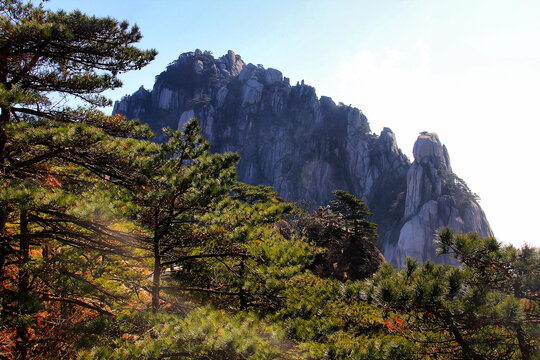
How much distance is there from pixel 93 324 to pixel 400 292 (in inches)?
190

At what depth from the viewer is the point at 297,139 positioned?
3322 inches

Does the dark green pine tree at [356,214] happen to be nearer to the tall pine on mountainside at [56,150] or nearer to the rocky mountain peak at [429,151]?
the tall pine on mountainside at [56,150]

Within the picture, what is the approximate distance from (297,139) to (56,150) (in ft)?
269

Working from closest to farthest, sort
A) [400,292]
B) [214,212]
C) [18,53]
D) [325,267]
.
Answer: [400,292] → [18,53] → [214,212] → [325,267]

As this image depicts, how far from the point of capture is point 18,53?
4.69 metres

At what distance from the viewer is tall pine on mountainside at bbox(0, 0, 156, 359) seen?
3938mm

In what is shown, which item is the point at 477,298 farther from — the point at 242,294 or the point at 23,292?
the point at 23,292

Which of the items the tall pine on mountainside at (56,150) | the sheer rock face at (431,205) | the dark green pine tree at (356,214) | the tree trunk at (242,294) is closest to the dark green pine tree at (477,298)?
the tree trunk at (242,294)

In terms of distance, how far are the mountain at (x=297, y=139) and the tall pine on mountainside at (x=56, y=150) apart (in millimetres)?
60562

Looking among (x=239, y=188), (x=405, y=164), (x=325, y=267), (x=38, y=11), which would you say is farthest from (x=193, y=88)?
(x=38, y=11)

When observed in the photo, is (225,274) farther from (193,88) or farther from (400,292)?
(193,88)

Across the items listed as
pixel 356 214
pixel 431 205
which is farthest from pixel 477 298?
pixel 431 205

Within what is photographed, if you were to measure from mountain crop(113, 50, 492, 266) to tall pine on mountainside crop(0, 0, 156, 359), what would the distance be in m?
60.6

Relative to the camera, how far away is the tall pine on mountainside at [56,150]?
394cm
